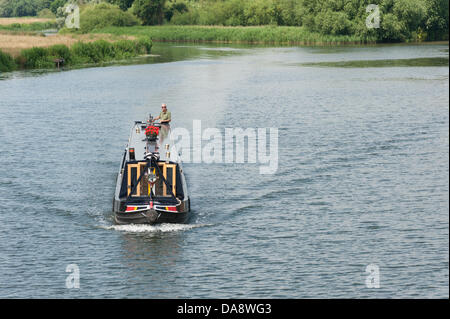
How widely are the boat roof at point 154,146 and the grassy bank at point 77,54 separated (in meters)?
46.8

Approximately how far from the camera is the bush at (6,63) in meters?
75.9

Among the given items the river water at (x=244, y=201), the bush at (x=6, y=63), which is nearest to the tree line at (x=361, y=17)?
the river water at (x=244, y=201)

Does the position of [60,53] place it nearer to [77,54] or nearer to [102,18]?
[77,54]

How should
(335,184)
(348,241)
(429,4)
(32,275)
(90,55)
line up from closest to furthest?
(32,275) → (348,241) → (335,184) → (90,55) → (429,4)

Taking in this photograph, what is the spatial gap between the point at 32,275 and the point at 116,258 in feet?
9.12

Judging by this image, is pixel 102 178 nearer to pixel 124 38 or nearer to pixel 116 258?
pixel 116 258

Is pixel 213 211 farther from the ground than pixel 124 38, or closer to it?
closer to it

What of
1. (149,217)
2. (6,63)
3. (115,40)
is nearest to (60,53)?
(6,63)

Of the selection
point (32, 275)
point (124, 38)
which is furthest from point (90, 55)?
point (32, 275)

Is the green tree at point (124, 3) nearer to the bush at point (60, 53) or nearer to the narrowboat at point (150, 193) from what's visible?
the bush at point (60, 53)

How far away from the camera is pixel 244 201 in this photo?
30.1m

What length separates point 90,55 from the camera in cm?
9006
